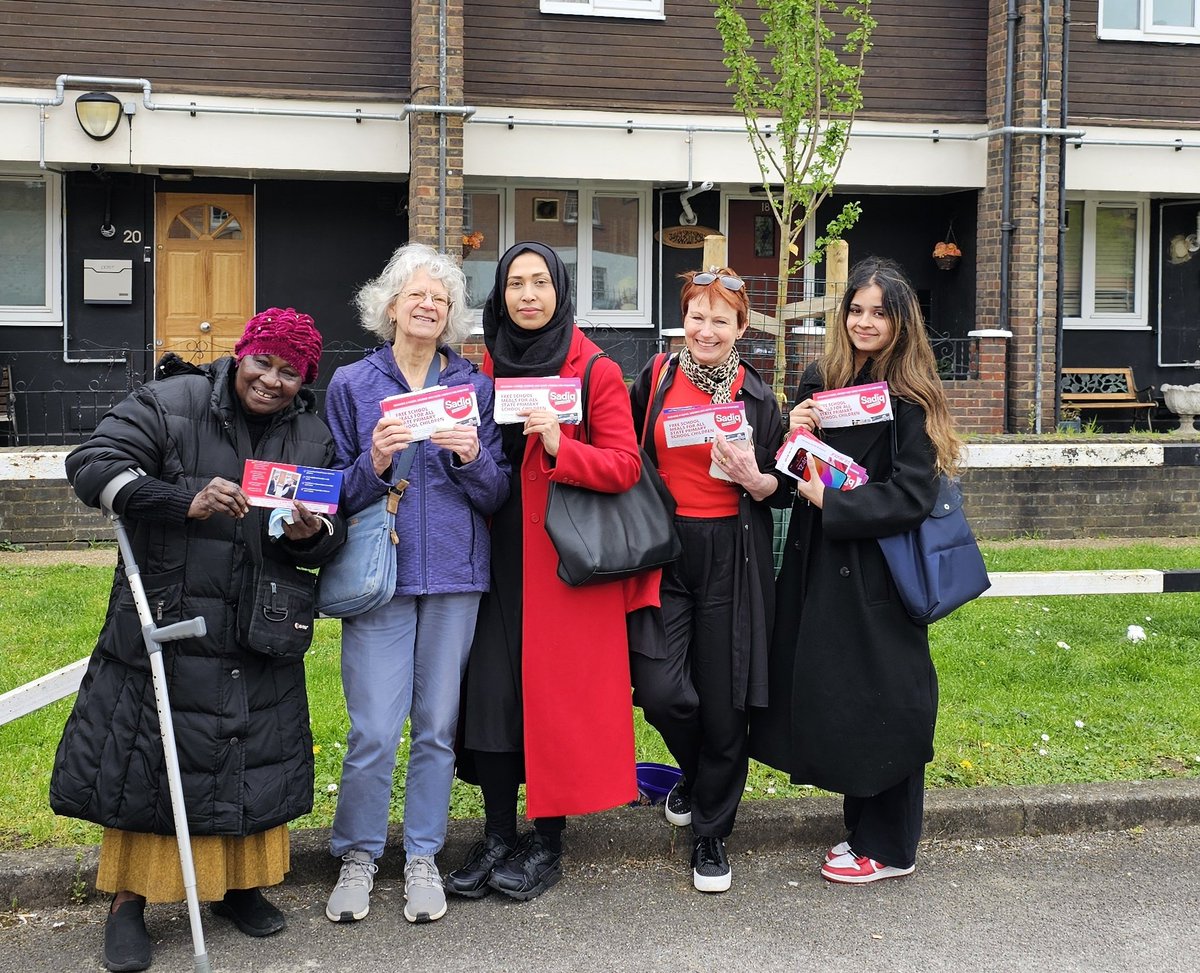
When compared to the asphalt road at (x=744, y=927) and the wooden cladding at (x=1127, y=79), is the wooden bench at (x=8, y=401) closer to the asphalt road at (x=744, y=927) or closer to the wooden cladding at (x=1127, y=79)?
the asphalt road at (x=744, y=927)

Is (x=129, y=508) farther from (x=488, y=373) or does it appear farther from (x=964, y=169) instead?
(x=964, y=169)

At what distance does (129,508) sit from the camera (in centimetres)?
368

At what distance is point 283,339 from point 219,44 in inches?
443

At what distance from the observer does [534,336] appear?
427 cm

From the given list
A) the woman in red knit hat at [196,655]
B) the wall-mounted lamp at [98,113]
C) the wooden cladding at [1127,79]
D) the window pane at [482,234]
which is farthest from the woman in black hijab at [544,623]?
the wooden cladding at [1127,79]

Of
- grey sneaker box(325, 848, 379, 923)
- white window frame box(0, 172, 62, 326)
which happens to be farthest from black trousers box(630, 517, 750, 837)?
white window frame box(0, 172, 62, 326)

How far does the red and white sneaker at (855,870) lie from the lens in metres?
4.58

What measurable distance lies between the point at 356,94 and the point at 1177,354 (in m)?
10.9

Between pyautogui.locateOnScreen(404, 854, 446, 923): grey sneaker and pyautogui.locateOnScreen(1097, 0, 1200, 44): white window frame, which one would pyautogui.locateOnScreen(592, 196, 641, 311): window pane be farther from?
pyautogui.locateOnScreen(404, 854, 446, 923): grey sneaker

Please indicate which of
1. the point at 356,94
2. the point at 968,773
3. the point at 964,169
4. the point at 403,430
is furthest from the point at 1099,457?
the point at 403,430

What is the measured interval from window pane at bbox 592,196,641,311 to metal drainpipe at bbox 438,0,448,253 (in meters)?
3.00

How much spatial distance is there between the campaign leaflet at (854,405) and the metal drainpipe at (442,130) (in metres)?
9.32

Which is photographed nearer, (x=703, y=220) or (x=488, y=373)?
(x=488, y=373)

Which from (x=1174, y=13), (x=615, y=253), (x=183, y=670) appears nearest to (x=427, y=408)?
(x=183, y=670)
